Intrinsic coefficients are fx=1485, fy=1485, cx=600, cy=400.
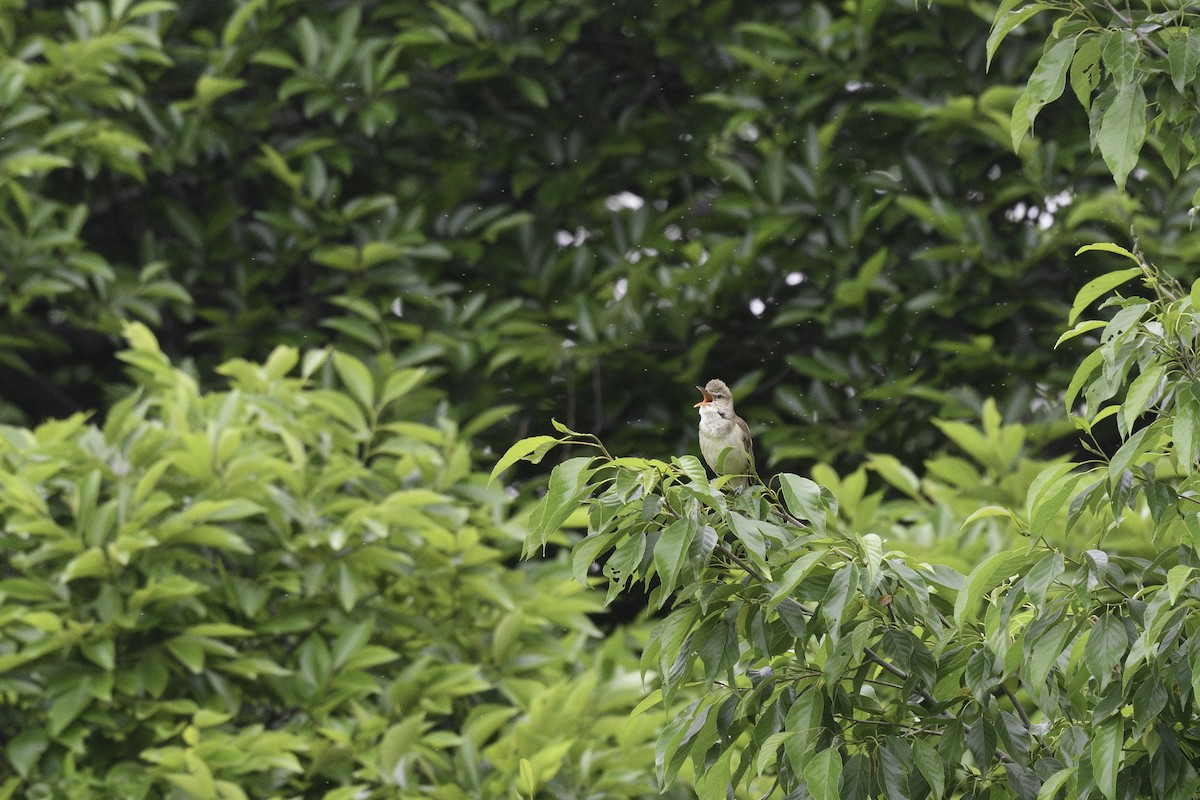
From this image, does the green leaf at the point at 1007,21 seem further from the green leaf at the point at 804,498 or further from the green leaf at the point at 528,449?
the green leaf at the point at 528,449

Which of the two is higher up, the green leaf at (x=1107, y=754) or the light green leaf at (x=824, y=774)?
the green leaf at (x=1107, y=754)

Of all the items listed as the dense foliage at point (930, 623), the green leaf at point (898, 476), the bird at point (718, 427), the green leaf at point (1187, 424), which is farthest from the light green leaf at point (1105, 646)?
the green leaf at point (898, 476)

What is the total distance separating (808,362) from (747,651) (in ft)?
11.5

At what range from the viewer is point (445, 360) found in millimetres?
6164

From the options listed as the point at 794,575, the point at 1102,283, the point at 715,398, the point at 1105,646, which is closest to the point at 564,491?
the point at 794,575

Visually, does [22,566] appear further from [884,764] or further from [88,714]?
[884,764]

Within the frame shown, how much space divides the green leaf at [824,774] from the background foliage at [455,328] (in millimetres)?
714

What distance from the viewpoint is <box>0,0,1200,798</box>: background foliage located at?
4.08 meters

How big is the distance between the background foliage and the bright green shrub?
0.02 m

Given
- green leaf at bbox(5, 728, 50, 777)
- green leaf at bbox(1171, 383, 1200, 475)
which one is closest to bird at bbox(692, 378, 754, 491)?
green leaf at bbox(1171, 383, 1200, 475)

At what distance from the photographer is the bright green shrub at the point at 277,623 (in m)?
3.95

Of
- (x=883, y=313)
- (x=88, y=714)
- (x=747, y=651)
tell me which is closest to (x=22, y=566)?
(x=88, y=714)

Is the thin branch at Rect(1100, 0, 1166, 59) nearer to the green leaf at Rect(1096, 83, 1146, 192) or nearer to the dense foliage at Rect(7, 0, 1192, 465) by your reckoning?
the green leaf at Rect(1096, 83, 1146, 192)

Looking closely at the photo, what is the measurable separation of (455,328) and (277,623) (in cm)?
207
